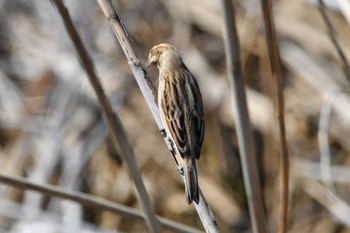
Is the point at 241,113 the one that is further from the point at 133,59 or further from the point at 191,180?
the point at 191,180

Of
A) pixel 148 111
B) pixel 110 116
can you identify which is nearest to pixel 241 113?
pixel 110 116

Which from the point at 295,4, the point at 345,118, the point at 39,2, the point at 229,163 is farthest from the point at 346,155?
the point at 39,2

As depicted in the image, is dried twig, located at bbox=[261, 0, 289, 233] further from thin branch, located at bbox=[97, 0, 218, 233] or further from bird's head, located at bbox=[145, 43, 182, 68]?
bird's head, located at bbox=[145, 43, 182, 68]

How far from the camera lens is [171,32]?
5020 millimetres

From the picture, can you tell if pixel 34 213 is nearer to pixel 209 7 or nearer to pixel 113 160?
pixel 113 160

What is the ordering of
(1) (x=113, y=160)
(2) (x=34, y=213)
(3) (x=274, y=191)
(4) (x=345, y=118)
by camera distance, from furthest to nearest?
1. (1) (x=113, y=160)
2. (3) (x=274, y=191)
3. (4) (x=345, y=118)
4. (2) (x=34, y=213)

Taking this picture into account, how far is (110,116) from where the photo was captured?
1.61 metres

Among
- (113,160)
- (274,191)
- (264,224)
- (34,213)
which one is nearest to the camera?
(264,224)

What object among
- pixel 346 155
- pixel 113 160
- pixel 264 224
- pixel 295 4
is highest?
pixel 295 4

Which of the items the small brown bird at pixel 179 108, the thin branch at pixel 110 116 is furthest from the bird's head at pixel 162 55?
the thin branch at pixel 110 116

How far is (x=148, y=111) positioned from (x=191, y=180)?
2.93 m

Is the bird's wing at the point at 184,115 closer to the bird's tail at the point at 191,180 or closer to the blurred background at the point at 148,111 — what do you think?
the bird's tail at the point at 191,180

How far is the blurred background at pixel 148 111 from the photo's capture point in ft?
14.9

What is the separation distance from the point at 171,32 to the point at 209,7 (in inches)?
10.8
